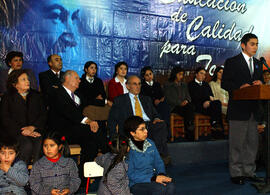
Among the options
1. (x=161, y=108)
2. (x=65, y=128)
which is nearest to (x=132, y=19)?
(x=161, y=108)

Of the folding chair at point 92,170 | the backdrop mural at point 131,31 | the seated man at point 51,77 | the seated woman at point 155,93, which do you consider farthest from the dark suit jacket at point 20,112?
the seated woman at point 155,93

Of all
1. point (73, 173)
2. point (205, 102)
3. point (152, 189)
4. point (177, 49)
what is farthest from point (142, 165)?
point (177, 49)

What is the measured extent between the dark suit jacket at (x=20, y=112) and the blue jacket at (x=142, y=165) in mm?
1246

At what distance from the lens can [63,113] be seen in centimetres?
361

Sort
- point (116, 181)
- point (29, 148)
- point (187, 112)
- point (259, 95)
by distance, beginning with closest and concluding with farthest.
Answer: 1. point (116, 181)
2. point (259, 95)
3. point (29, 148)
4. point (187, 112)

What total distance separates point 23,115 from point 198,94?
123 inches

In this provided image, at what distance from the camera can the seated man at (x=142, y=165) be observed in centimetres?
261

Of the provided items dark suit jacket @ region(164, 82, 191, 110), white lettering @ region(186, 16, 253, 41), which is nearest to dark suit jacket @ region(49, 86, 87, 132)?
dark suit jacket @ region(164, 82, 191, 110)

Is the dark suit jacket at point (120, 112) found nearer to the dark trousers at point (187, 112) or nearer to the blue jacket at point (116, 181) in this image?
the blue jacket at point (116, 181)

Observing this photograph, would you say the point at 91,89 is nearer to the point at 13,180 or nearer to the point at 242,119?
the point at 242,119

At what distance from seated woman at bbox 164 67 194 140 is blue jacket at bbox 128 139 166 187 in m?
2.47

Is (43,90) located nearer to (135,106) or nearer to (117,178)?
(135,106)

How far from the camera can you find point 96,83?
4887 millimetres

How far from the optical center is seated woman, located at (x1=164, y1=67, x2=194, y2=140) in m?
5.18
